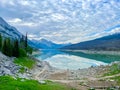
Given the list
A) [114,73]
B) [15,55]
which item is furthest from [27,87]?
[15,55]

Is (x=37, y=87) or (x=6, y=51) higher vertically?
(x=6, y=51)

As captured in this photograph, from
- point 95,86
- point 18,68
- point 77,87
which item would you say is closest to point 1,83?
point 77,87

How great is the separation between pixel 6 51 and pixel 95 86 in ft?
194

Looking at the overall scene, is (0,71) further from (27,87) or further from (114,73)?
(114,73)

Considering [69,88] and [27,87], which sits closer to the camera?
[27,87]

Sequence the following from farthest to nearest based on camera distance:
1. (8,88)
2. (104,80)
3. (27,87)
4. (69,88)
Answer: (104,80) → (69,88) → (27,87) → (8,88)

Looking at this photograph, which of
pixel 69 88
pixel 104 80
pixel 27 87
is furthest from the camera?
pixel 104 80

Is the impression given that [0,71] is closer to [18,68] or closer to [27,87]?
[27,87]

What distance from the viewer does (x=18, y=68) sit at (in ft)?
A: 215

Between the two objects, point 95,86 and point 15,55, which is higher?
point 15,55

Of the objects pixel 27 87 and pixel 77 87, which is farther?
pixel 77 87

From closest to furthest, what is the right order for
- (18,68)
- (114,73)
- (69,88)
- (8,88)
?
(8,88) → (69,88) → (114,73) → (18,68)

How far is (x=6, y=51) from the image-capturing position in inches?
3944

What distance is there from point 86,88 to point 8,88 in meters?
15.2
